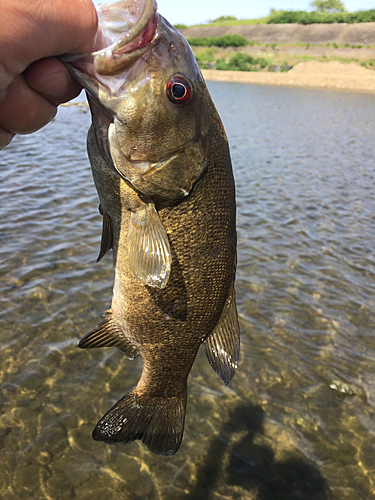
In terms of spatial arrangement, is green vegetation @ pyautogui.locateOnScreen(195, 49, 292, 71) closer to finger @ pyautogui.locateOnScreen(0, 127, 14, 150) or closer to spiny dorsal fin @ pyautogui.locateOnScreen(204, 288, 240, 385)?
spiny dorsal fin @ pyautogui.locateOnScreen(204, 288, 240, 385)

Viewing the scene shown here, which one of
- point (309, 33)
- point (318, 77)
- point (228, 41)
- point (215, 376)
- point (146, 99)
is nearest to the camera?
point (146, 99)

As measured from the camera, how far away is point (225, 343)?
2238mm

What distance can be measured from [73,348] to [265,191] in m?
8.10

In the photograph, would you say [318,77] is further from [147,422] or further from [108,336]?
[147,422]

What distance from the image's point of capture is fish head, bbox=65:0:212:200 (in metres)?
1.59

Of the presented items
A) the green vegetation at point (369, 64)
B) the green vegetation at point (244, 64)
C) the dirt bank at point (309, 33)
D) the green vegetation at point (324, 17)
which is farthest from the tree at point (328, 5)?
the green vegetation at point (369, 64)

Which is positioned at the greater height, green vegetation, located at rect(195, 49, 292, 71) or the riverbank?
green vegetation, located at rect(195, 49, 292, 71)

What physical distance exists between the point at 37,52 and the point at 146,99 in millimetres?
501

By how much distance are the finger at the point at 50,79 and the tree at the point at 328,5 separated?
13829 cm

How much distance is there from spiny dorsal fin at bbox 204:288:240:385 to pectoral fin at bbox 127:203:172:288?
22.3 inches

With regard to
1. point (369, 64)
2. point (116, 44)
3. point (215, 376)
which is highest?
point (369, 64)

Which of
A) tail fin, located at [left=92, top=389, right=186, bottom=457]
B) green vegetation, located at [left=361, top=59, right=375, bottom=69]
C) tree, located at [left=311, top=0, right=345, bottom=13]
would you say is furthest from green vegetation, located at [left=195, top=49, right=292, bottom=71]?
tail fin, located at [left=92, top=389, right=186, bottom=457]

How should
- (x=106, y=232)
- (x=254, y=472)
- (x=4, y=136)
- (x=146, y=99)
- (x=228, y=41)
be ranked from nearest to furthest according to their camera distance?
(x=146, y=99) → (x=4, y=136) → (x=106, y=232) → (x=254, y=472) → (x=228, y=41)

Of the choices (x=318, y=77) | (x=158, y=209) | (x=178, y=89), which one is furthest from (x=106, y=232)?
(x=318, y=77)
